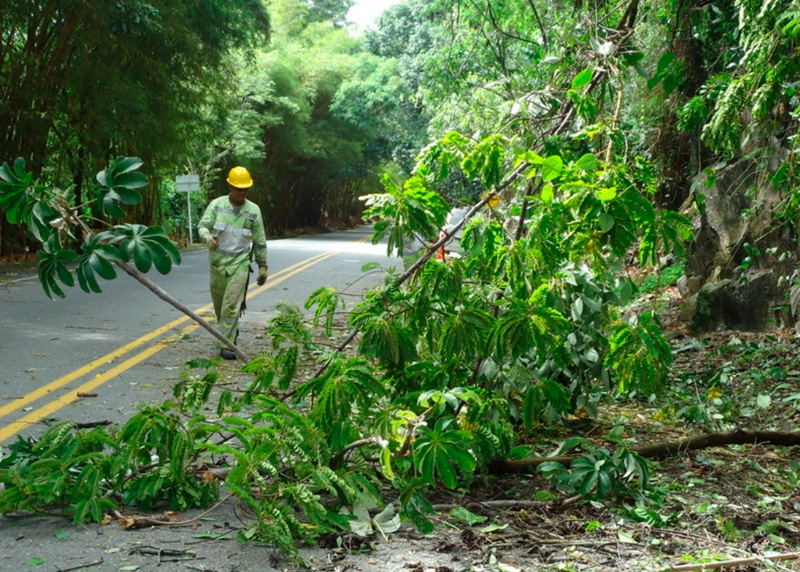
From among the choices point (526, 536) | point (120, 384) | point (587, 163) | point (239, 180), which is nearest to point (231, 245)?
point (239, 180)

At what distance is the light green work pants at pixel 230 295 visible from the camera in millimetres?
9867

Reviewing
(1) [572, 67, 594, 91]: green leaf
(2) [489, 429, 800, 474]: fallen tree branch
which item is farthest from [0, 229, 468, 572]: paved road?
(1) [572, 67, 594, 91]: green leaf

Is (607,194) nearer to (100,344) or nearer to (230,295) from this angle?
(230,295)

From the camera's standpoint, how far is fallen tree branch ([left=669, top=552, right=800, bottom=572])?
14.0 feet

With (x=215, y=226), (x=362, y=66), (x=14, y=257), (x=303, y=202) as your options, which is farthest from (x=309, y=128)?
(x=215, y=226)

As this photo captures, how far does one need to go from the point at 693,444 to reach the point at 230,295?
5.29m

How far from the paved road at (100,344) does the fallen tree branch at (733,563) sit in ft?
9.42

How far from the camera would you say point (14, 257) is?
21.0 meters

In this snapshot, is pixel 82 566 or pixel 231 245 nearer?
pixel 82 566

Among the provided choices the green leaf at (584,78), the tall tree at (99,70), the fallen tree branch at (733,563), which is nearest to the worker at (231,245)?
the green leaf at (584,78)

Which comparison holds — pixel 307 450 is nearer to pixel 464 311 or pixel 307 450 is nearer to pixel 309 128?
pixel 464 311

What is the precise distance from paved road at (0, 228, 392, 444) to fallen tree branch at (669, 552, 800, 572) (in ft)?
9.42

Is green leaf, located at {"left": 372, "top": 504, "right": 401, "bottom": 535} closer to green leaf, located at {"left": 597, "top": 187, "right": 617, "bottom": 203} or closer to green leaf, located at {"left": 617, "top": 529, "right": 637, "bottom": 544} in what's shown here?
green leaf, located at {"left": 617, "top": 529, "right": 637, "bottom": 544}

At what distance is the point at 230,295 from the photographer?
9.87 metres
